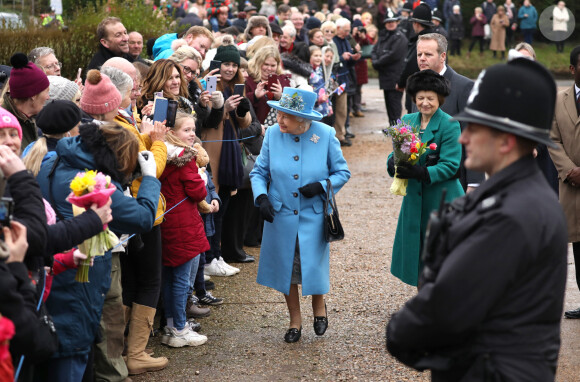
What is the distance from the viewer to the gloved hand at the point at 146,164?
14.9 ft

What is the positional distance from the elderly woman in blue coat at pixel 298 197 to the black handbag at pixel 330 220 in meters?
0.05

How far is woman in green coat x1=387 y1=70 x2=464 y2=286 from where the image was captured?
5684 millimetres

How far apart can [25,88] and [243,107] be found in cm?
285

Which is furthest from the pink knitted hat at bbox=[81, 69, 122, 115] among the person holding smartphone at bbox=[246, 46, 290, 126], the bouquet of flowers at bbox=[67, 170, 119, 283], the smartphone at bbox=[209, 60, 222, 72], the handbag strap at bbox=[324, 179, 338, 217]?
the person holding smartphone at bbox=[246, 46, 290, 126]

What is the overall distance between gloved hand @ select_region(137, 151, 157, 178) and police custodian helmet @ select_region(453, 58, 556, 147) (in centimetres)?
233

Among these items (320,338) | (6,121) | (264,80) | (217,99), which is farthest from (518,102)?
(264,80)

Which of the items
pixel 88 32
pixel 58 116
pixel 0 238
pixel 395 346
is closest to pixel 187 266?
pixel 58 116

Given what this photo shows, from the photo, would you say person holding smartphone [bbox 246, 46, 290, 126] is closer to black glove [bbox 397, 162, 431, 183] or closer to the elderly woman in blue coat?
the elderly woman in blue coat

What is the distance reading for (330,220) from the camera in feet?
19.3

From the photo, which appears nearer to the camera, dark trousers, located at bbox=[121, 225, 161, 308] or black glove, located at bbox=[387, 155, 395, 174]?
dark trousers, located at bbox=[121, 225, 161, 308]

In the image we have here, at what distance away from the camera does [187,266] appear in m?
Answer: 5.89

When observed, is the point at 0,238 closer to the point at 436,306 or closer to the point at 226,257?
the point at 436,306

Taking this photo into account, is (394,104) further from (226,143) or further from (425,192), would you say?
(425,192)

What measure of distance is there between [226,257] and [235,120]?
149cm
